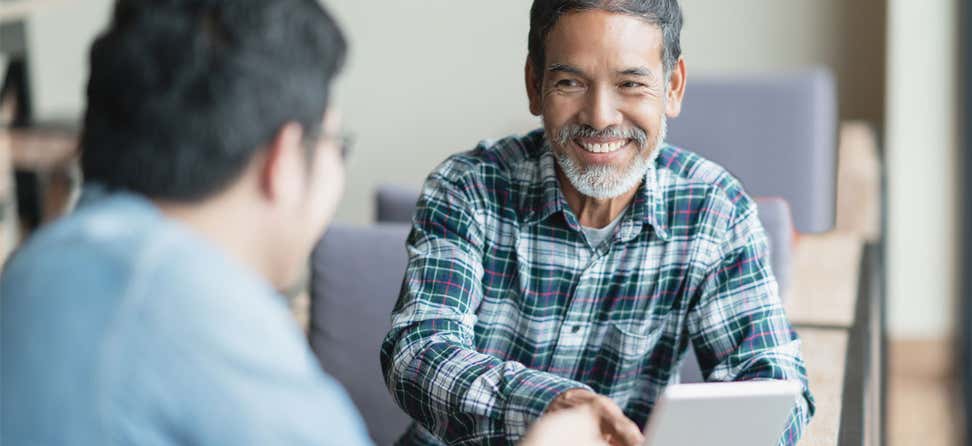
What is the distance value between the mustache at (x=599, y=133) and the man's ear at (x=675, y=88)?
56 mm

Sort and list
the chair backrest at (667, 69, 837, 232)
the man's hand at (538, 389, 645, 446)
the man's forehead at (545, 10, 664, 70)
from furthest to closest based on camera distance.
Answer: the chair backrest at (667, 69, 837, 232)
the man's forehead at (545, 10, 664, 70)
the man's hand at (538, 389, 645, 446)

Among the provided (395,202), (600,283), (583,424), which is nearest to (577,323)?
(600,283)

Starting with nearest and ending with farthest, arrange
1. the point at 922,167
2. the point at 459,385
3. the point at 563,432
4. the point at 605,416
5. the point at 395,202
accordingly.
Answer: the point at 563,432 → the point at 605,416 → the point at 459,385 → the point at 395,202 → the point at 922,167

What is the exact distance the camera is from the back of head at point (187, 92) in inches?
33.4

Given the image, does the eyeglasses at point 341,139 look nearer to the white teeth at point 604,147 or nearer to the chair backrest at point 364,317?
the white teeth at point 604,147

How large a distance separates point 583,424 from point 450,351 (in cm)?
29

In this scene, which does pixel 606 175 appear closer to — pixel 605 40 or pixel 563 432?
pixel 605 40

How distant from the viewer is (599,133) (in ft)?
4.66

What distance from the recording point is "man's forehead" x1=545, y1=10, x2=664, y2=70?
139 centimetres

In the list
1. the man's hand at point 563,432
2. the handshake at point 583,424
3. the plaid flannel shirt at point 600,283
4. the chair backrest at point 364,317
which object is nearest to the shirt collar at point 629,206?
the plaid flannel shirt at point 600,283

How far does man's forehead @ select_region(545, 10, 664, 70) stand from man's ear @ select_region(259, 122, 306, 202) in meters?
0.56

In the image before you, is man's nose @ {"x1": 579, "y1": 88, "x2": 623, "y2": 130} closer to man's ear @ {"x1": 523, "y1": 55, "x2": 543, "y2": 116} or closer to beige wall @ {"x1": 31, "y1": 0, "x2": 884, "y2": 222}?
man's ear @ {"x1": 523, "y1": 55, "x2": 543, "y2": 116}

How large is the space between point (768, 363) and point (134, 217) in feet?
2.58

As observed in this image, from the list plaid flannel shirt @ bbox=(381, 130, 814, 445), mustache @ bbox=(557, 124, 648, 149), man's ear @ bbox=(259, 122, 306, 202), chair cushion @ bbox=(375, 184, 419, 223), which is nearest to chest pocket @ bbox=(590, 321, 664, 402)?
plaid flannel shirt @ bbox=(381, 130, 814, 445)
